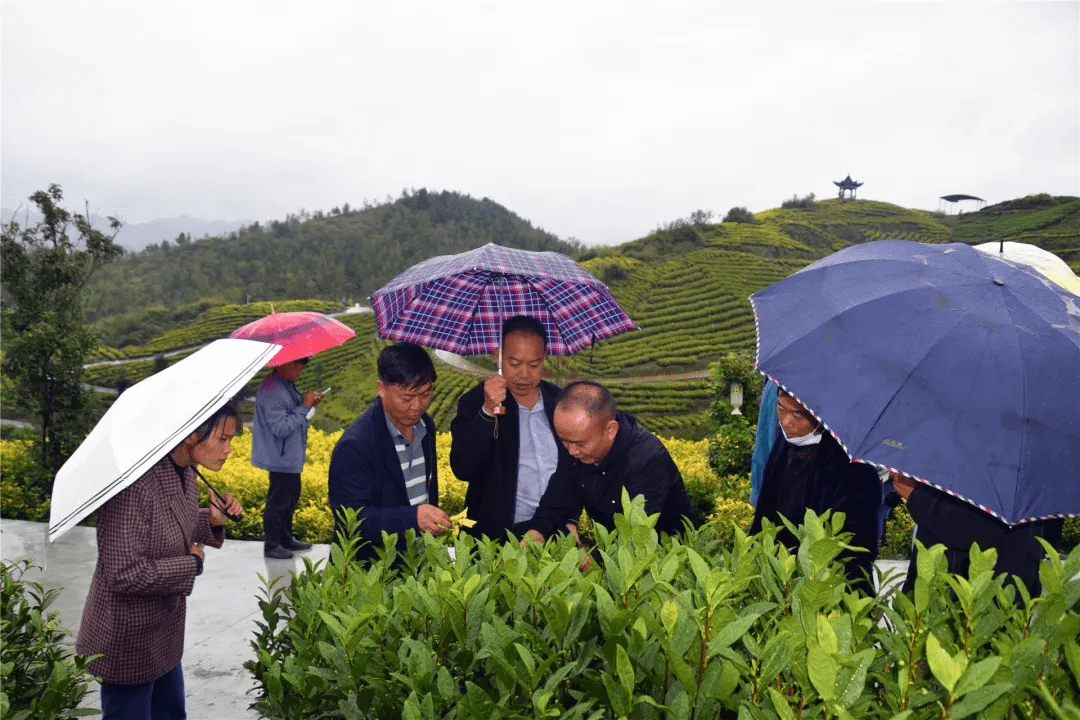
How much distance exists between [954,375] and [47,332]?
8579 mm

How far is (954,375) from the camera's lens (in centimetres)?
201

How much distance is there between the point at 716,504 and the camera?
6.20 metres

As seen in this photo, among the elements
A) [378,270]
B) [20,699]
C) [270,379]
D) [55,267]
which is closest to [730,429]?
[270,379]

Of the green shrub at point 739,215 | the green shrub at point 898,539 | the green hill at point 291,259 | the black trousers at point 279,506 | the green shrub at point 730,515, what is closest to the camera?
the black trousers at point 279,506

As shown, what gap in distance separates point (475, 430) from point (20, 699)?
1.70 m

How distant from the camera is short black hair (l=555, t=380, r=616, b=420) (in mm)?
2438

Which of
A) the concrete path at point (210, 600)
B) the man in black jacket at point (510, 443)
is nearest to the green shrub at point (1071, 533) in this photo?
the concrete path at point (210, 600)

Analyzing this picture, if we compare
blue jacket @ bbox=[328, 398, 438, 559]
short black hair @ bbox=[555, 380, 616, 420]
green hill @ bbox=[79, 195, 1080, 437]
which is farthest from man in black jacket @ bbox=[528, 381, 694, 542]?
green hill @ bbox=[79, 195, 1080, 437]

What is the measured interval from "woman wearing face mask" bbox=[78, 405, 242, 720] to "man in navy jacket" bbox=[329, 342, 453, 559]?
431mm

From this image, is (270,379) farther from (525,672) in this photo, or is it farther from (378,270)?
(378,270)

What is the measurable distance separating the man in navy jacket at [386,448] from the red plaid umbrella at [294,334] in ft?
5.14

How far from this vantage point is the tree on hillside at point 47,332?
24.6 feet

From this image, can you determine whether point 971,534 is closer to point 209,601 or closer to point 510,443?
point 510,443

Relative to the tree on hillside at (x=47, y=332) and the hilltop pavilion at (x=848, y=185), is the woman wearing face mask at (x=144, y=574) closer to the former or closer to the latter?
the tree on hillside at (x=47, y=332)
